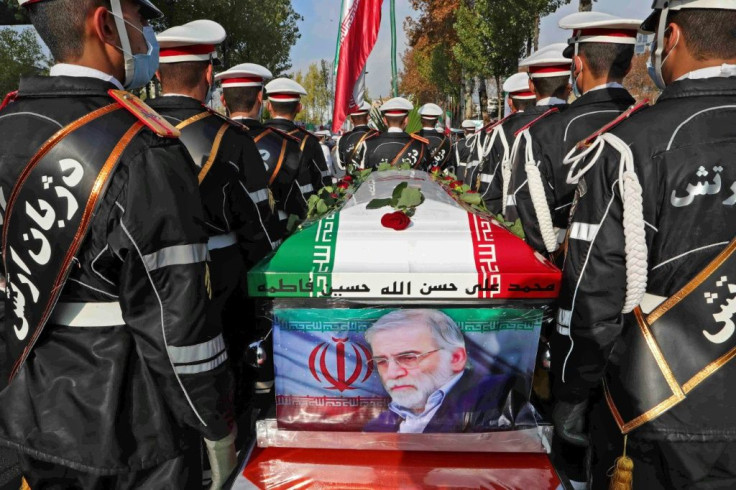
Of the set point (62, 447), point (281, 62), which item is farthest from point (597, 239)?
point (281, 62)

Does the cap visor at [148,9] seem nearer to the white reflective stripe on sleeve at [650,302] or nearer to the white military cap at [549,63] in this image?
the white reflective stripe on sleeve at [650,302]

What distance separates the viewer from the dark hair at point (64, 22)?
148cm

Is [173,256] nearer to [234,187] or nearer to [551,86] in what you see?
[234,187]

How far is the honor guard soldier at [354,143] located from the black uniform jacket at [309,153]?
40.1 inches

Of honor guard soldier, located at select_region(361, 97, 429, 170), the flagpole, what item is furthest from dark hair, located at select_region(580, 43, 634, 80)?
the flagpole

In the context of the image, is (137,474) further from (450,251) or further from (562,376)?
(562,376)

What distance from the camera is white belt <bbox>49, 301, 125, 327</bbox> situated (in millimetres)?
1535

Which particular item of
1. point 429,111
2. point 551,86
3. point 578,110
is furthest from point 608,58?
point 429,111

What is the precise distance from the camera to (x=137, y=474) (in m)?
1.59

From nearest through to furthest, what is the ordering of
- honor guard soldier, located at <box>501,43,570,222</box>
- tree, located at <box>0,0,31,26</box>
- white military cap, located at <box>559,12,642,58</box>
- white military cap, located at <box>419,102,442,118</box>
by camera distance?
white military cap, located at <box>559,12,642,58</box> < honor guard soldier, located at <box>501,43,570,222</box> < white military cap, located at <box>419,102,442,118</box> < tree, located at <box>0,0,31,26</box>

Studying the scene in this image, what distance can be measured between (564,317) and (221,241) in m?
1.77

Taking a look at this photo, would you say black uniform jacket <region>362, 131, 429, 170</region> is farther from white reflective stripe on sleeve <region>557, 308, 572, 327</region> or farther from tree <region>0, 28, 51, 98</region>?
tree <region>0, 28, 51, 98</region>

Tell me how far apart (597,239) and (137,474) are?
1588 mm

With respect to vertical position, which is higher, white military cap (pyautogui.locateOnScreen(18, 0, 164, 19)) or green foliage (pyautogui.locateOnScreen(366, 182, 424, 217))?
white military cap (pyautogui.locateOnScreen(18, 0, 164, 19))
